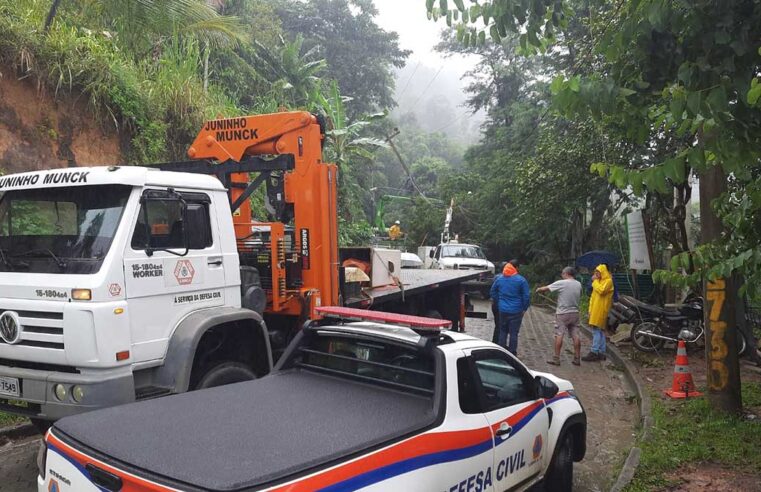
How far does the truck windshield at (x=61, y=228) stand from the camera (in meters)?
4.36

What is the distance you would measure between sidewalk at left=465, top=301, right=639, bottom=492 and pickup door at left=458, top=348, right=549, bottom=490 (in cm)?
152

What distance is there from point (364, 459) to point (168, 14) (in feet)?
31.4

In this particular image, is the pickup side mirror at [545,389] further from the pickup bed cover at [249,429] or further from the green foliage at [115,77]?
the green foliage at [115,77]

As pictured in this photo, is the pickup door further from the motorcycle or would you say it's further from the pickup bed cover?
the motorcycle

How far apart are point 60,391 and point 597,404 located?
6.46m

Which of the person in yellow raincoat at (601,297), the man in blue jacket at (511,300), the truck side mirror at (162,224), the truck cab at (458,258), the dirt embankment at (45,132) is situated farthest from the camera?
the truck cab at (458,258)

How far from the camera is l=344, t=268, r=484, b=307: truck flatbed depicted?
691 cm

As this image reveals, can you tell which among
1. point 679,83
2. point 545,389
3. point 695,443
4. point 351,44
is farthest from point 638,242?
point 351,44

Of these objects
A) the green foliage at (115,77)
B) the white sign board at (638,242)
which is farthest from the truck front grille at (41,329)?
the white sign board at (638,242)

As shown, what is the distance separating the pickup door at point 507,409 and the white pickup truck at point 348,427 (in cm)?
1

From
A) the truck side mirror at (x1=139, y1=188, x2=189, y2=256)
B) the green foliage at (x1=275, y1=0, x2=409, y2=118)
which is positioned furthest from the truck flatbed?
the green foliage at (x1=275, y1=0, x2=409, y2=118)

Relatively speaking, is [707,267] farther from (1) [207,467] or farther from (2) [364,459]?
(1) [207,467]

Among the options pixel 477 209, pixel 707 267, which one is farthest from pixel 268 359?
pixel 477 209

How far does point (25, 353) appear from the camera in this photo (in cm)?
423
